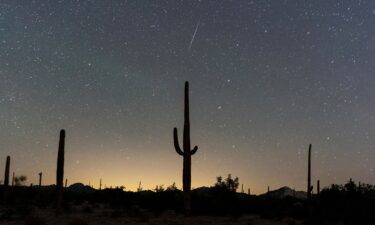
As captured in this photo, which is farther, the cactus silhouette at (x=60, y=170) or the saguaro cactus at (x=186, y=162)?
the cactus silhouette at (x=60, y=170)

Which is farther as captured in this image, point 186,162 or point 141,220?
point 186,162

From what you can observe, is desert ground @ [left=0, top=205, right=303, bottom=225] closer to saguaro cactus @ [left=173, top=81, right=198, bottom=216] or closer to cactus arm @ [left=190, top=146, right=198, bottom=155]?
saguaro cactus @ [left=173, top=81, right=198, bottom=216]

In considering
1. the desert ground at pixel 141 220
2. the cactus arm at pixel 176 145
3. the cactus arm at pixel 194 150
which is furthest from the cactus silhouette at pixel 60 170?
the cactus arm at pixel 194 150

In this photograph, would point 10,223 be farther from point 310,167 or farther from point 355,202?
point 310,167

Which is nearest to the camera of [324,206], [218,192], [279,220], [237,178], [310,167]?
[279,220]

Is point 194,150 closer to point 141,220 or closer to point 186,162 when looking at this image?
point 186,162

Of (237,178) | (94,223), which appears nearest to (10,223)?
(94,223)

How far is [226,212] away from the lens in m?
25.6

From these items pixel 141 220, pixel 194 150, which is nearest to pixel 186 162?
pixel 194 150

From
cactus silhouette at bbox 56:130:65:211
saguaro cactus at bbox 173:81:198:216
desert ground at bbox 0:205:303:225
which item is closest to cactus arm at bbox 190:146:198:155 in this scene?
saguaro cactus at bbox 173:81:198:216

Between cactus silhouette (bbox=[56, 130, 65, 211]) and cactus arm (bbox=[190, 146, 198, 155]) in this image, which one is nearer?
cactus arm (bbox=[190, 146, 198, 155])

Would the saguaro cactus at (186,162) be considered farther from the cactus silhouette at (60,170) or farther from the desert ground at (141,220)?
the cactus silhouette at (60,170)

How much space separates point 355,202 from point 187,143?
8969 millimetres

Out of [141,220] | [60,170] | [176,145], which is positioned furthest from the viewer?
[60,170]
